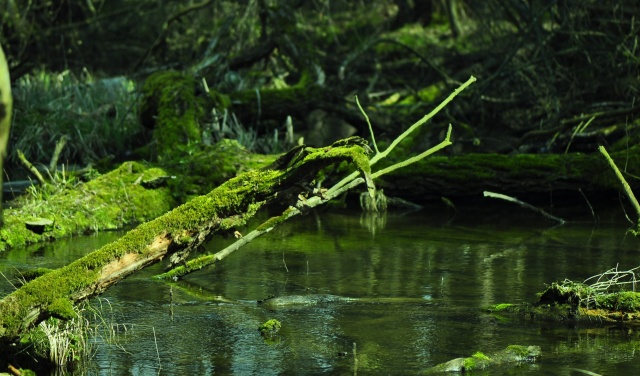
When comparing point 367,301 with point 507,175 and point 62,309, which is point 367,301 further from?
point 507,175

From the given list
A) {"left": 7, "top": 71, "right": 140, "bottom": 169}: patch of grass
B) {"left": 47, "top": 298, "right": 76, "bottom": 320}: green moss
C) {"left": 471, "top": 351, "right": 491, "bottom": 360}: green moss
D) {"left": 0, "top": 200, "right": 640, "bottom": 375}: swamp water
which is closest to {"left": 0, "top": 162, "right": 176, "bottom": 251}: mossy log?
{"left": 0, "top": 200, "right": 640, "bottom": 375}: swamp water

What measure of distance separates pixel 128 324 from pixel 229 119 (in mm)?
8925

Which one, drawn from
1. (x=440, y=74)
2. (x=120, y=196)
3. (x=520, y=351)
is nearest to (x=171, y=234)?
(x=520, y=351)

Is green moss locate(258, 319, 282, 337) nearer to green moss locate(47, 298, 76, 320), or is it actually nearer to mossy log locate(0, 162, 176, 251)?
green moss locate(47, 298, 76, 320)

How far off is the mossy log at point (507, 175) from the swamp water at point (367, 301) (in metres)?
0.63

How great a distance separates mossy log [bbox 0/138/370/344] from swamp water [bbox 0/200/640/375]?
625 millimetres

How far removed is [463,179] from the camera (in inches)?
528

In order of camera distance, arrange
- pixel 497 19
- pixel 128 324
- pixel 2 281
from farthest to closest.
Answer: pixel 497 19 → pixel 2 281 → pixel 128 324

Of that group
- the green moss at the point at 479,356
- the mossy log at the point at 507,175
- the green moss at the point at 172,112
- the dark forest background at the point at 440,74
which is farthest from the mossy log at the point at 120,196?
the green moss at the point at 479,356

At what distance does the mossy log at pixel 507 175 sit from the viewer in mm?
13250

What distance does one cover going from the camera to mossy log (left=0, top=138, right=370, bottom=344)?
224 inches

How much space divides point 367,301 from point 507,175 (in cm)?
565

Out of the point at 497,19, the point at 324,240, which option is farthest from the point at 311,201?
the point at 497,19

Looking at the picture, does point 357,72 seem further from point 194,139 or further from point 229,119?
point 194,139
